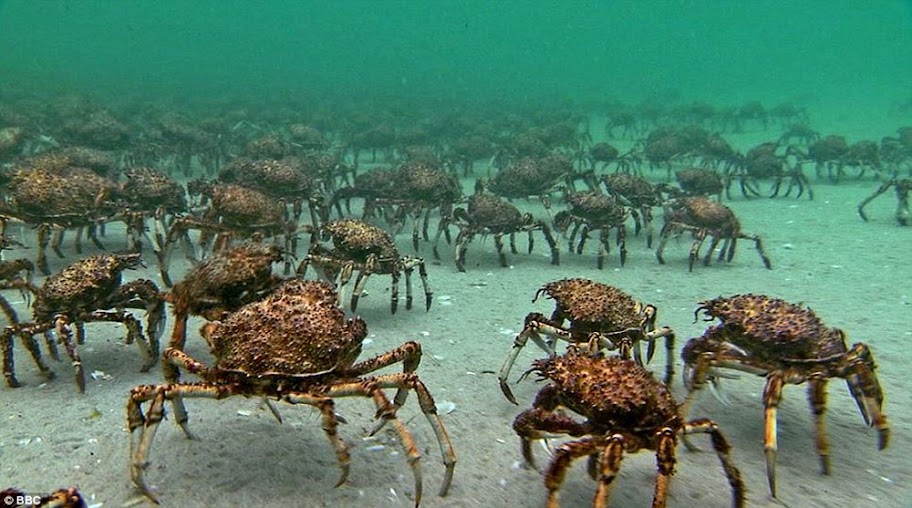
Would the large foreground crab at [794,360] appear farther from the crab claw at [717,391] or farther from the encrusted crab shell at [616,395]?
the encrusted crab shell at [616,395]

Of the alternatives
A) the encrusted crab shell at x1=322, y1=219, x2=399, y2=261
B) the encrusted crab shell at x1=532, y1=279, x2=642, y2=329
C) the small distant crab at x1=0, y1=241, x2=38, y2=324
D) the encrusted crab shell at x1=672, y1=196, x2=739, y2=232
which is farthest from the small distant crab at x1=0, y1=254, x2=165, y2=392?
the encrusted crab shell at x1=672, y1=196, x2=739, y2=232

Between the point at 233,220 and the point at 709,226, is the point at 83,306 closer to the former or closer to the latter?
the point at 233,220

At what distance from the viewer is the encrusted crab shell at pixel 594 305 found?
545 centimetres

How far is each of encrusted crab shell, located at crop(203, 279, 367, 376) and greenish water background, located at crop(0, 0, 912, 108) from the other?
949 inches

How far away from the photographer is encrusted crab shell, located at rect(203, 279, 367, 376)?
154 inches

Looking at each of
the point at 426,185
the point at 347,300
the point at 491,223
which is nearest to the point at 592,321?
the point at 347,300

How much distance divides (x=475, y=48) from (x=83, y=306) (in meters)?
127

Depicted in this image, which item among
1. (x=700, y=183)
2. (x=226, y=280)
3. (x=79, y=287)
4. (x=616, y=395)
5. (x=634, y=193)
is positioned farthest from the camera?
(x=700, y=183)

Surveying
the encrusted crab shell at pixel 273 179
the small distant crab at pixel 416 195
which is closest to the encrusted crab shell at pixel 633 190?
the small distant crab at pixel 416 195

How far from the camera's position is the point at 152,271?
31.5ft

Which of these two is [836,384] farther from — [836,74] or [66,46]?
[66,46]

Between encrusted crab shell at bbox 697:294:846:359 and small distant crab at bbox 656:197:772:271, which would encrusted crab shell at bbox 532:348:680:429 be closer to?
encrusted crab shell at bbox 697:294:846:359

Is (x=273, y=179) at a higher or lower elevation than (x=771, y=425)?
higher

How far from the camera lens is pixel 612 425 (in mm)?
3664
